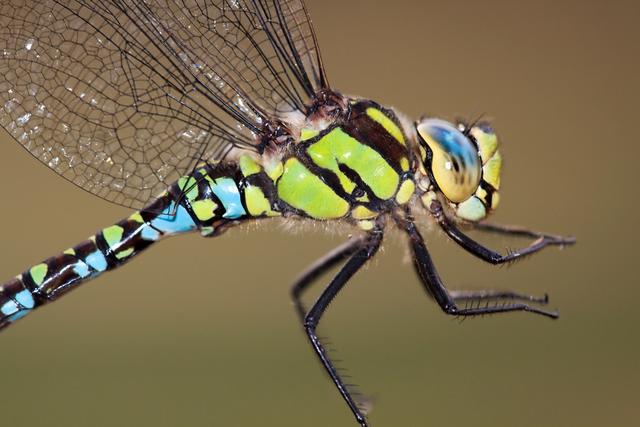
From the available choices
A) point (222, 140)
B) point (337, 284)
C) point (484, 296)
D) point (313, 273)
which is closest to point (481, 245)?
point (484, 296)

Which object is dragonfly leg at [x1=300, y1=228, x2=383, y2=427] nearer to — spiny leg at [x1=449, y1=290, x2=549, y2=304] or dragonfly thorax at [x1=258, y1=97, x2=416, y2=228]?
dragonfly thorax at [x1=258, y1=97, x2=416, y2=228]

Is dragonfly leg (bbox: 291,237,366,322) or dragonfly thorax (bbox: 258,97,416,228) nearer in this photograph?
dragonfly thorax (bbox: 258,97,416,228)

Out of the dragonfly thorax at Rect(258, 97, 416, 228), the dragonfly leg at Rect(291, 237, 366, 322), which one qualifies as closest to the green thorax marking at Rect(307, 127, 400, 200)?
the dragonfly thorax at Rect(258, 97, 416, 228)

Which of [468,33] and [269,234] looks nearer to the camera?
[269,234]

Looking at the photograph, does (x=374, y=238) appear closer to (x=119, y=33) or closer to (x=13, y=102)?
(x=119, y=33)

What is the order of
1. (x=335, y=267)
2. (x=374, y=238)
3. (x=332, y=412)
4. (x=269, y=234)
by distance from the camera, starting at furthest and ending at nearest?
(x=269, y=234) < (x=332, y=412) < (x=335, y=267) < (x=374, y=238)

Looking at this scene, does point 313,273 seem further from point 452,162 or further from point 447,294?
point 452,162

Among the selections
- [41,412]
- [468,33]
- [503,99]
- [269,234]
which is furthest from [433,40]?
[41,412]
